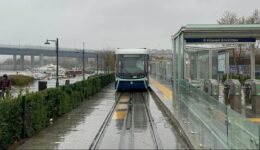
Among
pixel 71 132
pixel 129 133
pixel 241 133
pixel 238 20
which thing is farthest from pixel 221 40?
pixel 238 20

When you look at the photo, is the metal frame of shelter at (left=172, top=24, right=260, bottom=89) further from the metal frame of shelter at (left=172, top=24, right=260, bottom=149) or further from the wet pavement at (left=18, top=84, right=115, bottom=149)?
the wet pavement at (left=18, top=84, right=115, bottom=149)

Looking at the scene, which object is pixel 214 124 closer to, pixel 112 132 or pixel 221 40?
pixel 112 132

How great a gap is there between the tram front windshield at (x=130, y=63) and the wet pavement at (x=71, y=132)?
1413 centimetres

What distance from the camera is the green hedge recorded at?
1134 centimetres

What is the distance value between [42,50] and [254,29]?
351 feet

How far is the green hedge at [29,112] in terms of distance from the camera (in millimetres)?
11336

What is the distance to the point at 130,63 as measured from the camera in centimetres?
3522

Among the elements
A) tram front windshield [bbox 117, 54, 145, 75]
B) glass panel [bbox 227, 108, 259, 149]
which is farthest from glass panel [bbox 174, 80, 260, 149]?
tram front windshield [bbox 117, 54, 145, 75]

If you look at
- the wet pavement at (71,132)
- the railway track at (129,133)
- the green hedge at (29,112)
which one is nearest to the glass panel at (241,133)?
the railway track at (129,133)

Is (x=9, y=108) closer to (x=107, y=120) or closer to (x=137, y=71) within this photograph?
(x=107, y=120)

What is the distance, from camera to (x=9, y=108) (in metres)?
11.6

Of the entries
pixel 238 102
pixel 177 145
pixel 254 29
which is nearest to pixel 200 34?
pixel 254 29

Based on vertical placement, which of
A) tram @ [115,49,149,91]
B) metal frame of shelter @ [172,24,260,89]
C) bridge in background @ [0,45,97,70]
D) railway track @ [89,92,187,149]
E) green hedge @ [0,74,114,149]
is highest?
bridge in background @ [0,45,97,70]

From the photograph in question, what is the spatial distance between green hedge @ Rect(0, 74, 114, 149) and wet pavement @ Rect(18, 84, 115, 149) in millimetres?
275
